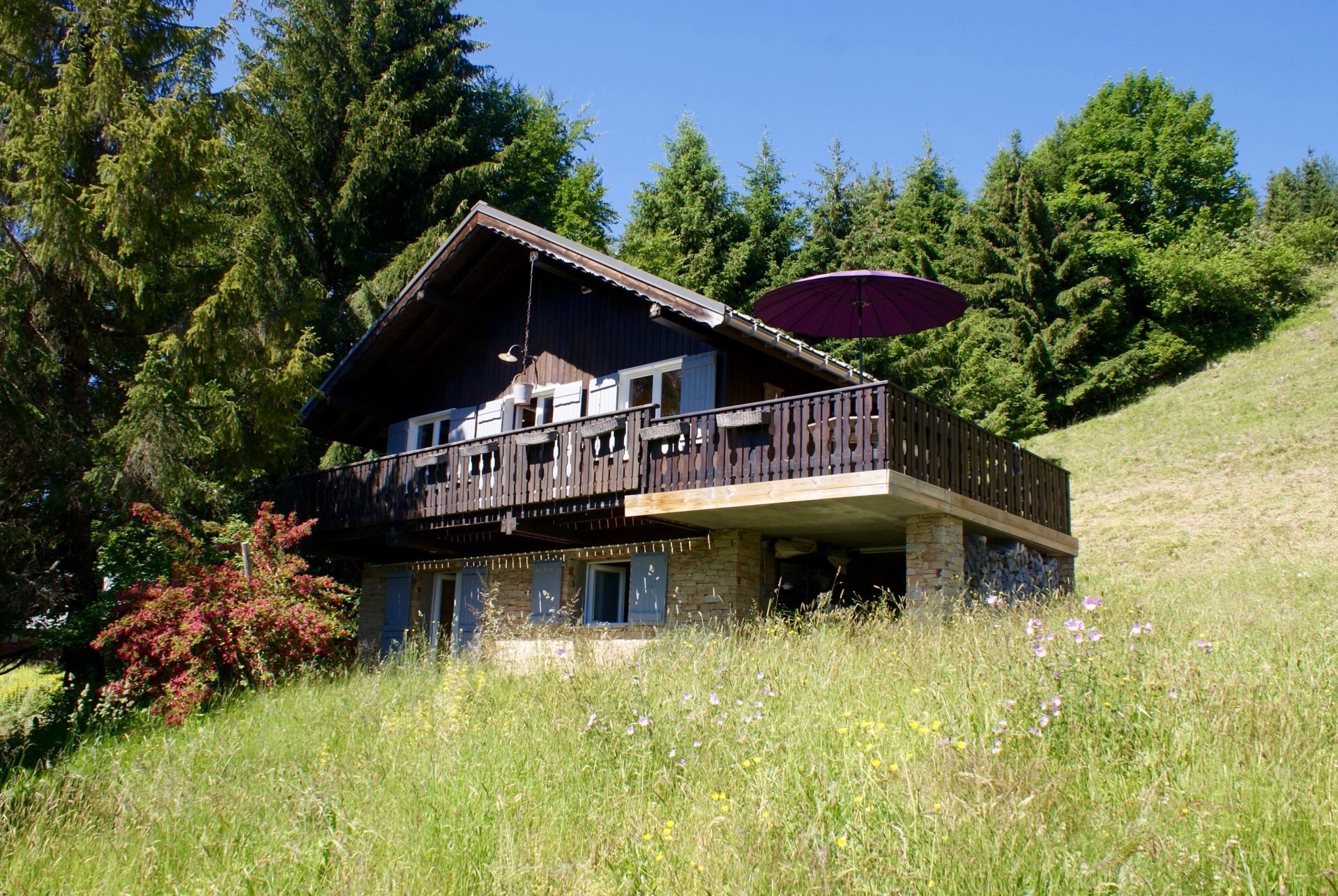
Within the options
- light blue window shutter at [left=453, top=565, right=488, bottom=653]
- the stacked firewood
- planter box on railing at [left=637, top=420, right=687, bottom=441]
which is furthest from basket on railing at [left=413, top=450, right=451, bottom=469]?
the stacked firewood

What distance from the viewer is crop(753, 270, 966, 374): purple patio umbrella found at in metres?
13.5

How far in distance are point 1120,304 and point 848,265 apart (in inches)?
555

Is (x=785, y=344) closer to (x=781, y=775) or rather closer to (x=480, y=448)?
(x=480, y=448)

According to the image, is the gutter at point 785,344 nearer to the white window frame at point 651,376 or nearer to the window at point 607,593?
the white window frame at point 651,376

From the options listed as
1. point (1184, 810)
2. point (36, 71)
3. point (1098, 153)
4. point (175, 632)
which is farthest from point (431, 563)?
point (1098, 153)

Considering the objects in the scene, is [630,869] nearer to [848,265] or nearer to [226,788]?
[226,788]

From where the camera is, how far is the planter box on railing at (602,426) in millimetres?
14133

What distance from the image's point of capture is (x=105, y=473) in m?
13.0

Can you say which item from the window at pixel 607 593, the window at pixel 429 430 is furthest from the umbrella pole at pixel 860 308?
the window at pixel 429 430

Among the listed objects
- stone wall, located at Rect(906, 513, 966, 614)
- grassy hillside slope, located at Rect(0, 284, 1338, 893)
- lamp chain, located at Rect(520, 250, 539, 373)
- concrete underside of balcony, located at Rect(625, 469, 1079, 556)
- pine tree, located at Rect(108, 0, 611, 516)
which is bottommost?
grassy hillside slope, located at Rect(0, 284, 1338, 893)

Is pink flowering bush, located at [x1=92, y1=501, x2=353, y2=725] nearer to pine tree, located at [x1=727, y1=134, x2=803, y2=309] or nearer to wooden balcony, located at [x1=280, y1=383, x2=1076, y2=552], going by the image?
wooden balcony, located at [x1=280, y1=383, x2=1076, y2=552]

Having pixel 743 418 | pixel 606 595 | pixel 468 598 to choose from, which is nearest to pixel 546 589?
pixel 606 595

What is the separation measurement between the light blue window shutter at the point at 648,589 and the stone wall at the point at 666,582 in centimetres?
9

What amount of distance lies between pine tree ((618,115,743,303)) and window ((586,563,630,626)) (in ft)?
46.0
